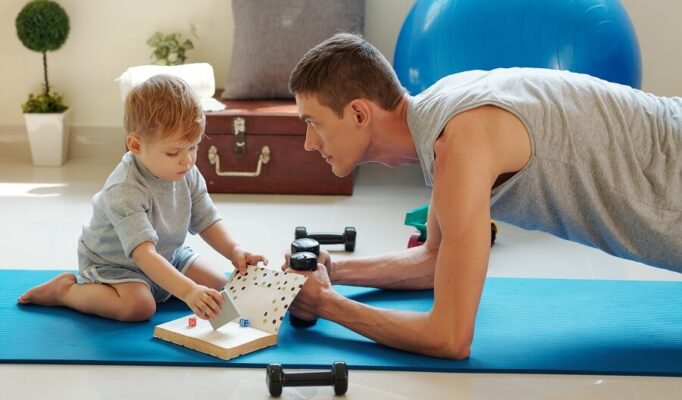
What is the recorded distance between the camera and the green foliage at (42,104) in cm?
421

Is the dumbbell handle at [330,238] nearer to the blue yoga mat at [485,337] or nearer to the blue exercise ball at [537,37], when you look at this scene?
the blue yoga mat at [485,337]

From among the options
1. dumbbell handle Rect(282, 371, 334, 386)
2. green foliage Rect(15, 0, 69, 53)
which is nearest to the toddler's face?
dumbbell handle Rect(282, 371, 334, 386)

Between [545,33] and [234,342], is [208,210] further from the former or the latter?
[545,33]

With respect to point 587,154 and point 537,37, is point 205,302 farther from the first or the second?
point 537,37

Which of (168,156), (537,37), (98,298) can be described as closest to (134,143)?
(168,156)

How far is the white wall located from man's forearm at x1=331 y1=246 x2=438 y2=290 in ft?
6.03

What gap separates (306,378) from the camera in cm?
203

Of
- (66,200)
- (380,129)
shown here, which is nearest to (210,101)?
(66,200)

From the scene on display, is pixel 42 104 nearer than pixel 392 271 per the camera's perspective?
No

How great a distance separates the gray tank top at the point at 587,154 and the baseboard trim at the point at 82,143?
2.41m

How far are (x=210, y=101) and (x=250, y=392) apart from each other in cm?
196

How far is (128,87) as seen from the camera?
12.5ft

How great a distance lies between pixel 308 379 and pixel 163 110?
71cm

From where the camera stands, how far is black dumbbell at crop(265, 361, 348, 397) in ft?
6.64
